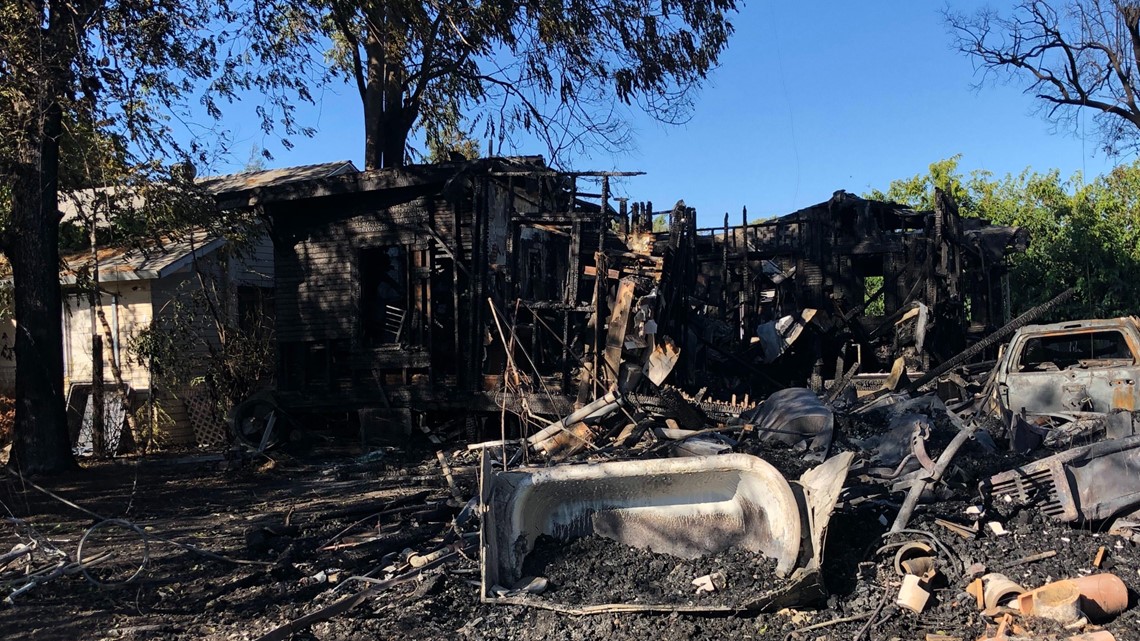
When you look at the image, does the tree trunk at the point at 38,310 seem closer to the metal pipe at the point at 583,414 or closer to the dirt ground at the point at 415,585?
the dirt ground at the point at 415,585

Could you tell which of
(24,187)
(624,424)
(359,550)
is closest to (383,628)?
(359,550)

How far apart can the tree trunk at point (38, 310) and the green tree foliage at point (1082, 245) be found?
2411 centimetres

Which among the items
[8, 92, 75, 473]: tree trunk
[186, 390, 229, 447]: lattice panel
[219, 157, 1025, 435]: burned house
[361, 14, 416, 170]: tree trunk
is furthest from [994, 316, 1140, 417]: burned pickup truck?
[361, 14, 416, 170]: tree trunk

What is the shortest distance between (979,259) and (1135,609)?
1538 centimetres

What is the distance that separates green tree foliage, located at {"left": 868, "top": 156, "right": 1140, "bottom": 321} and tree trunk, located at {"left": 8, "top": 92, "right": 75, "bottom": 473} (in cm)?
2411

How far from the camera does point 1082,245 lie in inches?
976

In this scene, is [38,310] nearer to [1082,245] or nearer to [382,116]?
[382,116]

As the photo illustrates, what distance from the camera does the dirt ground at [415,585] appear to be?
15.8 feet

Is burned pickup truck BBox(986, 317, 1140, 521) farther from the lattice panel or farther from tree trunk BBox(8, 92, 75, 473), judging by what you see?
the lattice panel

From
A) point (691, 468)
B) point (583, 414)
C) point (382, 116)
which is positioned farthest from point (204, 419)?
point (691, 468)

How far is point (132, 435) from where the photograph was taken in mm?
14781

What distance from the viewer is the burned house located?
1158 cm

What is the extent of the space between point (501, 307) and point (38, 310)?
238 inches

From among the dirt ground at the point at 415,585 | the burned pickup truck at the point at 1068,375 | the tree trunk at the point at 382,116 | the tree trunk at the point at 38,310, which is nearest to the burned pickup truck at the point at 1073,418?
the burned pickup truck at the point at 1068,375
